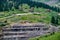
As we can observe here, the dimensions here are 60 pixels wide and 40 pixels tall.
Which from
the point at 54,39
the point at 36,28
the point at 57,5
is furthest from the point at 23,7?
the point at 54,39

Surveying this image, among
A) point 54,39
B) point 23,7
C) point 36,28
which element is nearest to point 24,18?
point 36,28

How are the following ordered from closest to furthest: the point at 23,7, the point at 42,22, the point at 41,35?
the point at 41,35 < the point at 42,22 < the point at 23,7

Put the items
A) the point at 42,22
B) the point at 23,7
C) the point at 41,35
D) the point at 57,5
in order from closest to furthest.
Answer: the point at 41,35 < the point at 42,22 < the point at 23,7 < the point at 57,5

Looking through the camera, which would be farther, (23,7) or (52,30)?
(23,7)

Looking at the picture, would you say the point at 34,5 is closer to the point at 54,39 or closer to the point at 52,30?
the point at 52,30

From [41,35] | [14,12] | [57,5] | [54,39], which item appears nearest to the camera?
[54,39]

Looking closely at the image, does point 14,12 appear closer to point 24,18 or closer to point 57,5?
point 24,18

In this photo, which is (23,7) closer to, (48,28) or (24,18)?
(24,18)

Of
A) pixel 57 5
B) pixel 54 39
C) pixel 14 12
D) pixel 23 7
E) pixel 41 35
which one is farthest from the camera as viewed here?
pixel 57 5

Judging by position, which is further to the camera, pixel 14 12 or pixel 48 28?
pixel 14 12
